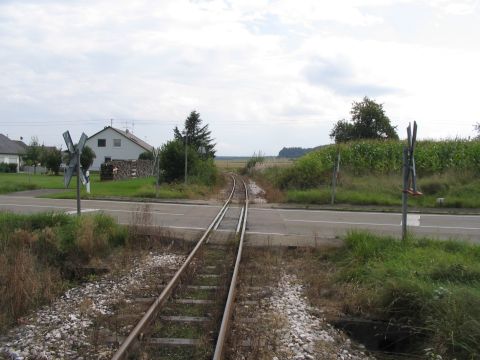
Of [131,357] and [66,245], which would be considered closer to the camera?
[131,357]

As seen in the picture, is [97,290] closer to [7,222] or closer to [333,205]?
A: [7,222]

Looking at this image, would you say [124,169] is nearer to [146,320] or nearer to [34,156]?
[34,156]

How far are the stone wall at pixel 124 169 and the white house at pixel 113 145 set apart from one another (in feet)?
54.4

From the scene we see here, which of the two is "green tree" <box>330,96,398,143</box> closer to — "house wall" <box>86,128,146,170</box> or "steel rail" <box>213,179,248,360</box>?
"house wall" <box>86,128,146,170</box>

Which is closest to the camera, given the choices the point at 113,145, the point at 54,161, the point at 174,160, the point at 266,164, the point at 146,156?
the point at 174,160

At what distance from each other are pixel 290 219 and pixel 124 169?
3236 centimetres

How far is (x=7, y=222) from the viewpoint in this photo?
11383 millimetres

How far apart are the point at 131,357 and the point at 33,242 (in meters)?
5.57

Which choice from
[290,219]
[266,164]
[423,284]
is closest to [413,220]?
[290,219]

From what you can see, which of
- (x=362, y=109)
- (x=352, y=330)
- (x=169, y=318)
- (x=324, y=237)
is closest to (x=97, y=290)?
(x=169, y=318)

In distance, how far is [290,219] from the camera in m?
16.4

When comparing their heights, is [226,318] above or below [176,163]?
below

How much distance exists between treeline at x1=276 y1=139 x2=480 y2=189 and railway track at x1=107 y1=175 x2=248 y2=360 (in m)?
17.5

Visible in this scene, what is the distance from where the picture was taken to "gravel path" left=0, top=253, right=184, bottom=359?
5.18 meters
